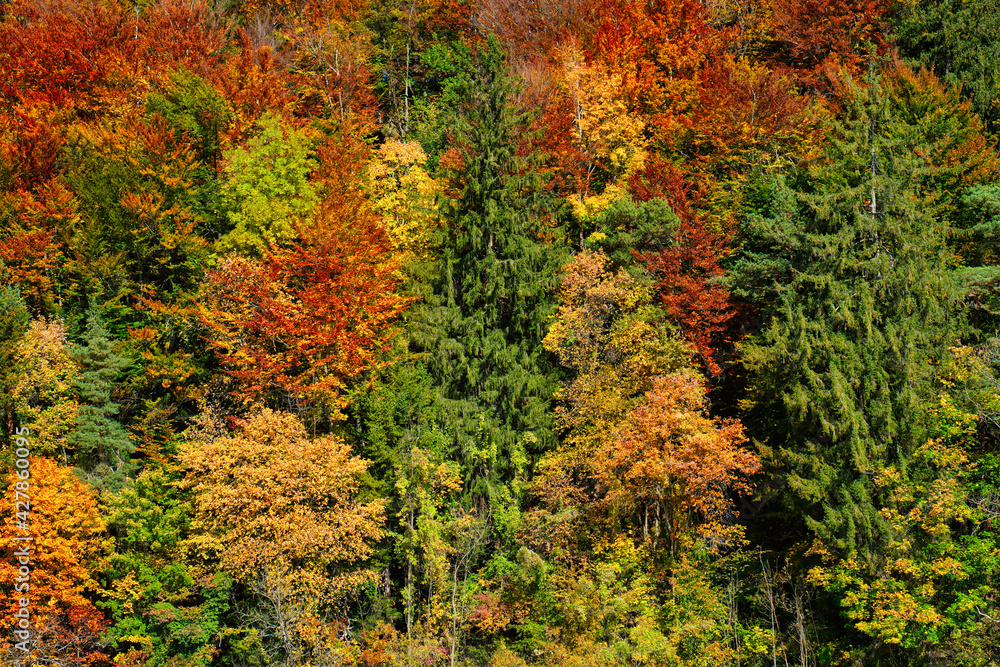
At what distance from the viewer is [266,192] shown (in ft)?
98.4

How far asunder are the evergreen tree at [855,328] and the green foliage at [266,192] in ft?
56.8

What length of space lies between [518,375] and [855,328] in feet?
38.0

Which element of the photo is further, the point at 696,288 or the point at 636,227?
the point at 636,227

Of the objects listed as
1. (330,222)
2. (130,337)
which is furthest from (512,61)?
(130,337)

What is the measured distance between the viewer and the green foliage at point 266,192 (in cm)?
2925

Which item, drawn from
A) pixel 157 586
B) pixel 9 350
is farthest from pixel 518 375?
pixel 9 350

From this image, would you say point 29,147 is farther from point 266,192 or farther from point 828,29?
point 828,29

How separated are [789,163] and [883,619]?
57.8ft

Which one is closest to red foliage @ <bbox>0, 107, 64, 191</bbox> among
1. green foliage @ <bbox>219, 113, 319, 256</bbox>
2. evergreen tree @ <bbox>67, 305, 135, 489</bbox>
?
green foliage @ <bbox>219, 113, 319, 256</bbox>

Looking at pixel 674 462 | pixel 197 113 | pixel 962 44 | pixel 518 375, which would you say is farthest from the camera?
pixel 197 113

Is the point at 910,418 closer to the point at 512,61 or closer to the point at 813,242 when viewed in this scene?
the point at 813,242

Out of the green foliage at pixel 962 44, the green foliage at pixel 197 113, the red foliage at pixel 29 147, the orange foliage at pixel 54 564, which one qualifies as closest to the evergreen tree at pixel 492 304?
the green foliage at pixel 197 113

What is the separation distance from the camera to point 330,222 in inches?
1112

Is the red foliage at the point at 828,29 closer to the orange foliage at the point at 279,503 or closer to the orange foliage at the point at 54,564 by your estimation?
the orange foliage at the point at 279,503
